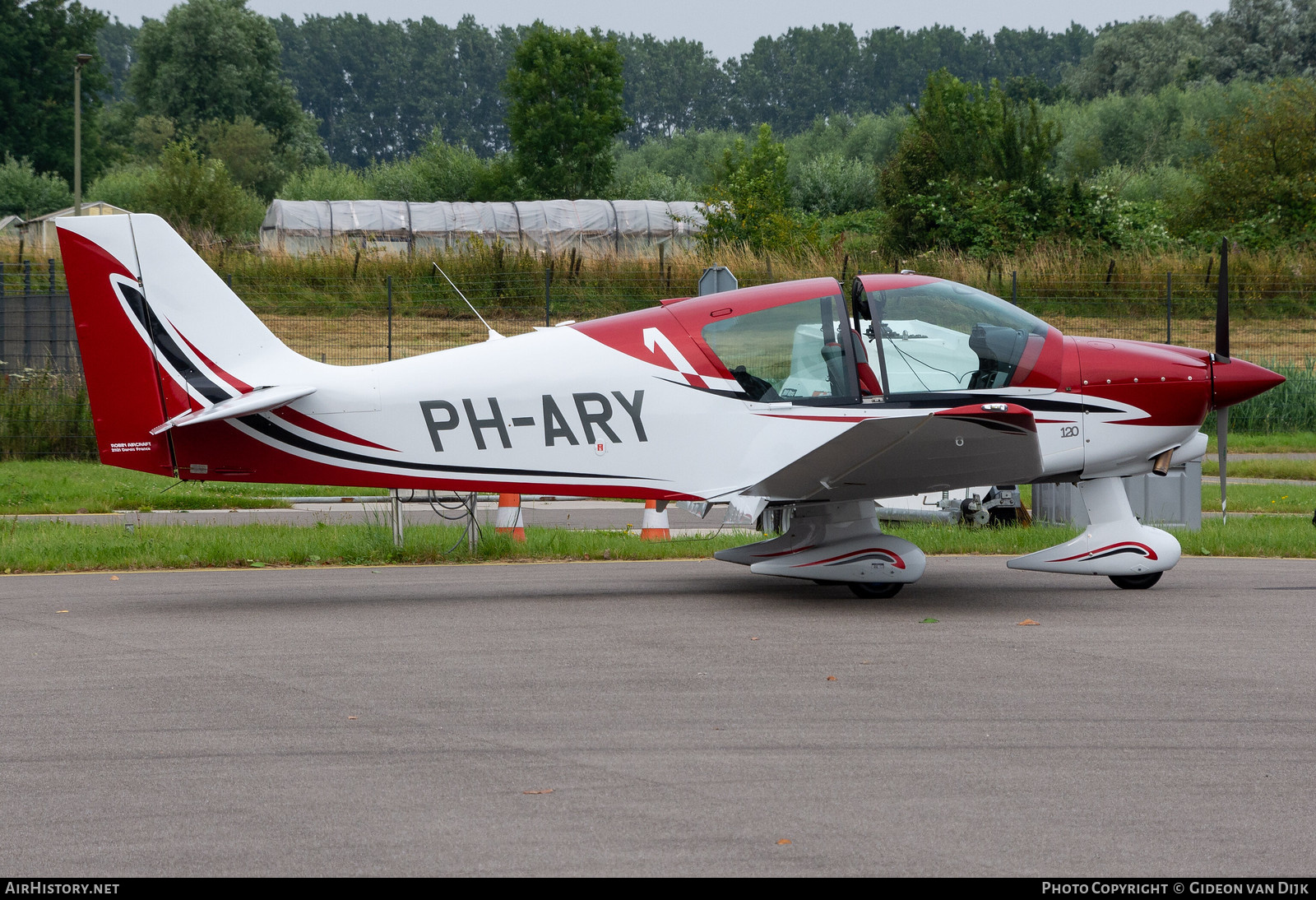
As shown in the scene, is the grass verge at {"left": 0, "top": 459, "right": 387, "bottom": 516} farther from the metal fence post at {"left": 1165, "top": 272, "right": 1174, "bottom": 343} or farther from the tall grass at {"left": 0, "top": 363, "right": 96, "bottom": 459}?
the metal fence post at {"left": 1165, "top": 272, "right": 1174, "bottom": 343}

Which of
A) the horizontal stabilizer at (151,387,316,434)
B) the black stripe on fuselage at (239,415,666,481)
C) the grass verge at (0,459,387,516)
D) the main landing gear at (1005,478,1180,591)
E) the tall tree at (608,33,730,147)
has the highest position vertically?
the tall tree at (608,33,730,147)

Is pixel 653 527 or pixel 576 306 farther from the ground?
→ pixel 576 306

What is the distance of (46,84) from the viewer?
70.8 m

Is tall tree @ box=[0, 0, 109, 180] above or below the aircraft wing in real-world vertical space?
above

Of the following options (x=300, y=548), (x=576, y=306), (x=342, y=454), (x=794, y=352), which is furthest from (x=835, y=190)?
(x=342, y=454)

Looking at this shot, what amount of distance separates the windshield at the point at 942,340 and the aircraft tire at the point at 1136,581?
178cm

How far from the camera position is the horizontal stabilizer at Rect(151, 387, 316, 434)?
8219 mm

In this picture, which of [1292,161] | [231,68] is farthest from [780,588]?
[231,68]

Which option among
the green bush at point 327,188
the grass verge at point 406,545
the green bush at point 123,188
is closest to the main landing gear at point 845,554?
the grass verge at point 406,545

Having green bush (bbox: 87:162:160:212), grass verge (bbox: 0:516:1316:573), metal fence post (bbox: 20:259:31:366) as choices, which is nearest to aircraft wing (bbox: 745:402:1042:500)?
grass verge (bbox: 0:516:1316:573)

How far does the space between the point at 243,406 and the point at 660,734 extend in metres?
4.26

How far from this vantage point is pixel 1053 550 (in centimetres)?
902

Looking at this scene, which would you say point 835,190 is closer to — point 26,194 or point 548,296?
point 548,296

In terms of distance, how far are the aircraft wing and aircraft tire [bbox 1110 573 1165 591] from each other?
120 cm
